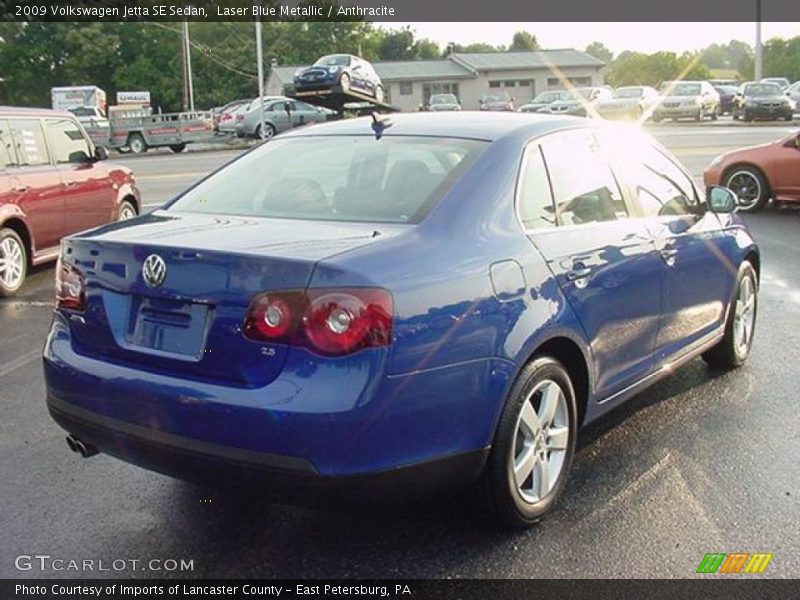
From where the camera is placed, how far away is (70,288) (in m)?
3.42

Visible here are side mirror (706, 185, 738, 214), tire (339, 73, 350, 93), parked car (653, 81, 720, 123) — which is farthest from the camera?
parked car (653, 81, 720, 123)

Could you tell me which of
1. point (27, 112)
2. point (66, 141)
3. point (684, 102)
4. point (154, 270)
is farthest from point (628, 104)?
point (154, 270)

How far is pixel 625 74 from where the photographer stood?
86.8 m

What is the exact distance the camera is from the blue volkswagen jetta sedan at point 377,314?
284cm

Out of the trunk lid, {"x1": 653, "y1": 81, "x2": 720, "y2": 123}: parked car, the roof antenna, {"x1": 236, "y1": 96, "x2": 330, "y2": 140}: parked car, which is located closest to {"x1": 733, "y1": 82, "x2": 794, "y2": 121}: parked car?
{"x1": 653, "y1": 81, "x2": 720, "y2": 123}: parked car

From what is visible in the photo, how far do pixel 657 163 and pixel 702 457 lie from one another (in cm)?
163

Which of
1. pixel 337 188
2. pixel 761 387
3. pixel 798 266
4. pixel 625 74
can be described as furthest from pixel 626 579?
pixel 625 74

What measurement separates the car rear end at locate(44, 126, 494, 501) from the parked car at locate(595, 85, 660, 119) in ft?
111

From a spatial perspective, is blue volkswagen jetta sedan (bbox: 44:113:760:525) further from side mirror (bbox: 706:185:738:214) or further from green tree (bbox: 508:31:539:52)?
green tree (bbox: 508:31:539:52)

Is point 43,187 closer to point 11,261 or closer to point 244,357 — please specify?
point 11,261

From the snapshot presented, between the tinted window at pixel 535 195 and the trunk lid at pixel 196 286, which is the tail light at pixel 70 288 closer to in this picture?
the trunk lid at pixel 196 286

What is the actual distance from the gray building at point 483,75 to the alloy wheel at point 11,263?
60.6 m

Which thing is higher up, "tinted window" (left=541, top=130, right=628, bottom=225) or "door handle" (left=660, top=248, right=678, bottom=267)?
"tinted window" (left=541, top=130, right=628, bottom=225)

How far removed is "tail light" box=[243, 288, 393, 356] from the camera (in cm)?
281
